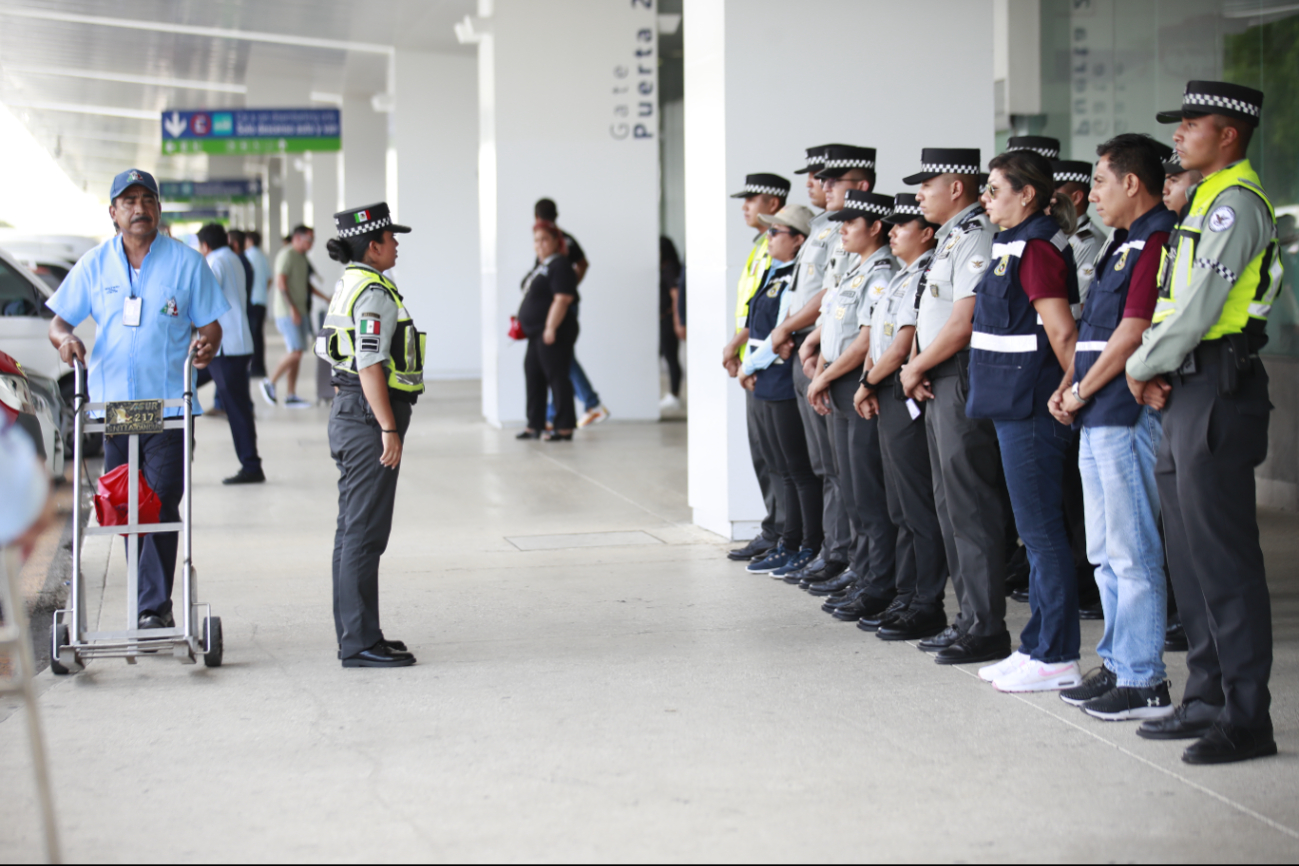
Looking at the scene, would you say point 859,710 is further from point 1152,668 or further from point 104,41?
point 104,41

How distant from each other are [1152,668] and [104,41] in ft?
69.4

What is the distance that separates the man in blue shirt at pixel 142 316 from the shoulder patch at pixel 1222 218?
3.73 m

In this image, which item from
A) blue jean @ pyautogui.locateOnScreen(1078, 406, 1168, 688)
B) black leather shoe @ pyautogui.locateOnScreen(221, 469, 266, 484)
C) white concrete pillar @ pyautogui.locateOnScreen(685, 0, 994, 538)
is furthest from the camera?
black leather shoe @ pyautogui.locateOnScreen(221, 469, 266, 484)

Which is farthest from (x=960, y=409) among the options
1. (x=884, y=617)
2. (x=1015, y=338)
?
(x=884, y=617)

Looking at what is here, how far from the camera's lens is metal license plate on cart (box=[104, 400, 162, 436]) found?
16.6ft

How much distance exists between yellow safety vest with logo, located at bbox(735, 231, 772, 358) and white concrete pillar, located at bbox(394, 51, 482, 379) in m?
11.8

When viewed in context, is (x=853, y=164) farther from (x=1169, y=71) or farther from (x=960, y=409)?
(x=1169, y=71)

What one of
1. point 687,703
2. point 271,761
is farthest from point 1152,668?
point 271,761

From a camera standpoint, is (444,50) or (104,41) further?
(104,41)

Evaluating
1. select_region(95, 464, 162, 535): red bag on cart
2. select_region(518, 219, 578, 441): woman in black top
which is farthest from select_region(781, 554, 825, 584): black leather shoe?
select_region(518, 219, 578, 441): woman in black top

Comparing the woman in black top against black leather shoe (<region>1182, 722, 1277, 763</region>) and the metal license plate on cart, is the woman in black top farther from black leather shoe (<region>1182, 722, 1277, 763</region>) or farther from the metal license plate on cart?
black leather shoe (<region>1182, 722, 1277, 763</region>)

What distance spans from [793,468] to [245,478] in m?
4.96

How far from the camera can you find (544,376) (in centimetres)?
1223

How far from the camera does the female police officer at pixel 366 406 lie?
4.97 m
